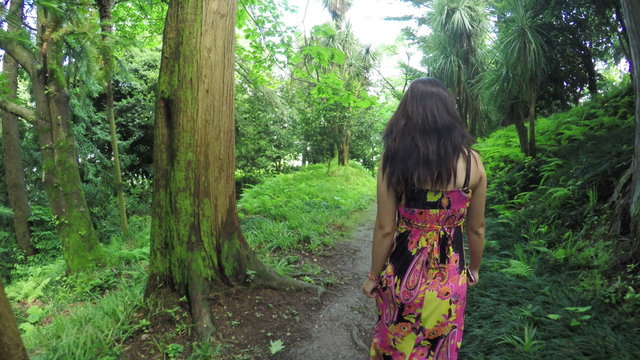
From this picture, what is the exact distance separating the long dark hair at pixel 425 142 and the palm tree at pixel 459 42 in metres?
9.79

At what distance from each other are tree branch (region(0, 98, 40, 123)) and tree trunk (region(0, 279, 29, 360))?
A: 5.27m

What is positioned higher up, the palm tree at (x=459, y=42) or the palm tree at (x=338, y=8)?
the palm tree at (x=338, y=8)

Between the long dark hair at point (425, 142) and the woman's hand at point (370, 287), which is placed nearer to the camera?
the long dark hair at point (425, 142)

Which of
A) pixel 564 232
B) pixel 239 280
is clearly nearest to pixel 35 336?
pixel 239 280

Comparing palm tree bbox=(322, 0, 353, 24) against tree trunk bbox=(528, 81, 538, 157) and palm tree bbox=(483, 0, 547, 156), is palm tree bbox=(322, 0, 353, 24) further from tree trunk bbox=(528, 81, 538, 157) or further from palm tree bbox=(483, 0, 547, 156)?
tree trunk bbox=(528, 81, 538, 157)

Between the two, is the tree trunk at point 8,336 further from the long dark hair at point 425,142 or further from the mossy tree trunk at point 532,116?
the mossy tree trunk at point 532,116

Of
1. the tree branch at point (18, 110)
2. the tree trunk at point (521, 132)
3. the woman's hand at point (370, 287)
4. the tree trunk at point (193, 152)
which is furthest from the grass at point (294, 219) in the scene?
the tree trunk at point (521, 132)

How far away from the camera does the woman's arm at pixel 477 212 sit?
65.3 inches

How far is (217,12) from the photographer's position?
2992 mm

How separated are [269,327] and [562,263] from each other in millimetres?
2904

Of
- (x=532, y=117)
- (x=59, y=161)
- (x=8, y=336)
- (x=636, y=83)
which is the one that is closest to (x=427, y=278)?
(x=8, y=336)

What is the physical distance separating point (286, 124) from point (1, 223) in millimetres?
9405

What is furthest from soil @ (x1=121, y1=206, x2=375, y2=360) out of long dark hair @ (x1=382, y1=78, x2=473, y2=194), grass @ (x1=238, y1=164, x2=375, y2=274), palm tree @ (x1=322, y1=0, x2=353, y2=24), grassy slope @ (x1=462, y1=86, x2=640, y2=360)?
palm tree @ (x1=322, y1=0, x2=353, y2=24)

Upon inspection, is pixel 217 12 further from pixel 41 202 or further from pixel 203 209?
pixel 41 202
